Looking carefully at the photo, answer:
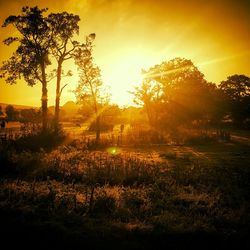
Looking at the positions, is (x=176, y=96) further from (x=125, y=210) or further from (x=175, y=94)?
(x=125, y=210)

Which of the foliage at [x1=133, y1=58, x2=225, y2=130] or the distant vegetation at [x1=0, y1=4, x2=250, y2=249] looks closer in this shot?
the distant vegetation at [x1=0, y1=4, x2=250, y2=249]

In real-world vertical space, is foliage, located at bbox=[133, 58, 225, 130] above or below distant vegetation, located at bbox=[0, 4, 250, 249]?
above

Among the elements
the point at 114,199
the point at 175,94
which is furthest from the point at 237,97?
the point at 114,199

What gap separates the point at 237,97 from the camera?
63.5 m

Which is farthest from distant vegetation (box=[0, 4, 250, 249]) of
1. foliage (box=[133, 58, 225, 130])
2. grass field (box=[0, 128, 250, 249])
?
foliage (box=[133, 58, 225, 130])

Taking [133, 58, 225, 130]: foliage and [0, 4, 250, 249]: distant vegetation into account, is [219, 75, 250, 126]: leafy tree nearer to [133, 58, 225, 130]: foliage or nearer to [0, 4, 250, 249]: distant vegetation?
[133, 58, 225, 130]: foliage

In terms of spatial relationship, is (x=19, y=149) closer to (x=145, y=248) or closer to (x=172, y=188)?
(x=172, y=188)

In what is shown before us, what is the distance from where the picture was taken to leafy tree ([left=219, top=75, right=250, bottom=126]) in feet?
179

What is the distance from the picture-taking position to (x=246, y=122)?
175 ft

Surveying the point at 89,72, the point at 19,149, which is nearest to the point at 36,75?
the point at 89,72

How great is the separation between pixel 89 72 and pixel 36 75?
24.9 feet

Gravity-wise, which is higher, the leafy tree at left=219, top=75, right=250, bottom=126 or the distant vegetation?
the leafy tree at left=219, top=75, right=250, bottom=126

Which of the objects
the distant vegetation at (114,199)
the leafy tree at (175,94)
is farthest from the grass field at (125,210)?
the leafy tree at (175,94)

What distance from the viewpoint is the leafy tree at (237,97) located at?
54.5m
